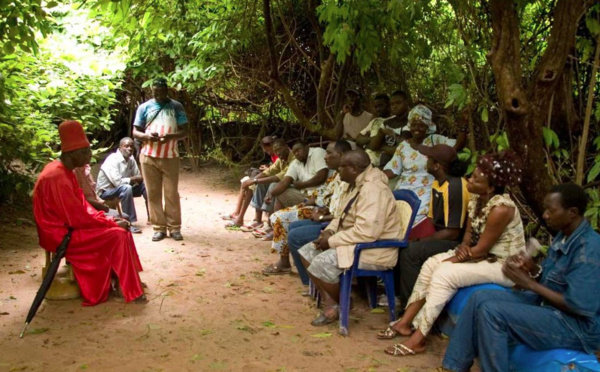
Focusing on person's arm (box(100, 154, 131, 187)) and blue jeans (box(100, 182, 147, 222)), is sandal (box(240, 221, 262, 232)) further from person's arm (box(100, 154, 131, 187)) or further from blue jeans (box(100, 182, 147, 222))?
person's arm (box(100, 154, 131, 187))

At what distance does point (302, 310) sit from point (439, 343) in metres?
1.27

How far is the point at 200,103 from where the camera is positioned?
11836mm

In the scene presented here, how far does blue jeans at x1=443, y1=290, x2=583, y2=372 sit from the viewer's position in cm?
315

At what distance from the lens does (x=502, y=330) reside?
3.24m

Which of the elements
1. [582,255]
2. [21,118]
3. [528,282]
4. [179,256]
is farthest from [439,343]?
[21,118]

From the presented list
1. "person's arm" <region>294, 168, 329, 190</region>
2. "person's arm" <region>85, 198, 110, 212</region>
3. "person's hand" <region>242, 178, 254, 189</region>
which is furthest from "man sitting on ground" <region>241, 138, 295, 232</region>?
"person's arm" <region>85, 198, 110, 212</region>

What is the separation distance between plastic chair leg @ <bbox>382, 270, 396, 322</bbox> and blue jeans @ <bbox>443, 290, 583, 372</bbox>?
43.9 inches

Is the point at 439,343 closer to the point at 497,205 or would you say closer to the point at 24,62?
the point at 497,205

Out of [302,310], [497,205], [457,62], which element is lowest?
[302,310]

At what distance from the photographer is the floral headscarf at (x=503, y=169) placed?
384cm

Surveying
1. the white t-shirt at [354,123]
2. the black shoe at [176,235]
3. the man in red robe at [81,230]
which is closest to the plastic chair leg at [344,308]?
the man in red robe at [81,230]

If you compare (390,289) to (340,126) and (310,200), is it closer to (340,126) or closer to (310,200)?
(310,200)

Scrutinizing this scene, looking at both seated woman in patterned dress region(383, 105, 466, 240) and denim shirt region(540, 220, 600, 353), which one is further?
seated woman in patterned dress region(383, 105, 466, 240)

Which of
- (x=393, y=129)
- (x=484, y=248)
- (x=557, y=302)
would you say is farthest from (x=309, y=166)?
(x=557, y=302)
